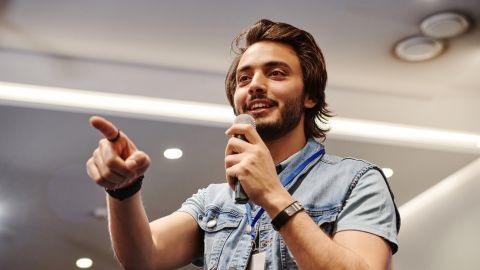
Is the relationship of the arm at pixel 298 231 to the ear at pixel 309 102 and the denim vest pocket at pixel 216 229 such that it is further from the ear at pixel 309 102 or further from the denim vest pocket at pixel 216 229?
the ear at pixel 309 102

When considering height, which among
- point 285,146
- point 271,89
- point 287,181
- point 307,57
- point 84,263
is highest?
point 84,263

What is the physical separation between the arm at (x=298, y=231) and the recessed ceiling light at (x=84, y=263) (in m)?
4.93

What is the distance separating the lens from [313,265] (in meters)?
1.02

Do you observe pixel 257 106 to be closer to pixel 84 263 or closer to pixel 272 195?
pixel 272 195

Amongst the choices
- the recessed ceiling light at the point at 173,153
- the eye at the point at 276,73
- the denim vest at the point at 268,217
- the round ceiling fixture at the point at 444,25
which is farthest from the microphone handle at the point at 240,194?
the recessed ceiling light at the point at 173,153

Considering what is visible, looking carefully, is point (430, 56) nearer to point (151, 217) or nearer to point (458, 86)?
point (458, 86)

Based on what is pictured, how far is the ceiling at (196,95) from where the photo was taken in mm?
3107

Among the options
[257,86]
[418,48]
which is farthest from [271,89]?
[418,48]

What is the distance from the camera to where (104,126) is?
1.03 m

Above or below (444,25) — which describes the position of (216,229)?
below

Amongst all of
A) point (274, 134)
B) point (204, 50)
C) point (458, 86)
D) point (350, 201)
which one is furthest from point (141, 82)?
point (350, 201)

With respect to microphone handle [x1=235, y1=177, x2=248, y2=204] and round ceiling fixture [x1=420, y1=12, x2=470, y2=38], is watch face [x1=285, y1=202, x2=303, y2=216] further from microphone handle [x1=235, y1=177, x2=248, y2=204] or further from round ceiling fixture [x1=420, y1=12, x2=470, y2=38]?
round ceiling fixture [x1=420, y1=12, x2=470, y2=38]

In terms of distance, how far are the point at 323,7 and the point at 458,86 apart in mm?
1147

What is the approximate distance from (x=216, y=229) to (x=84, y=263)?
15.8 ft
